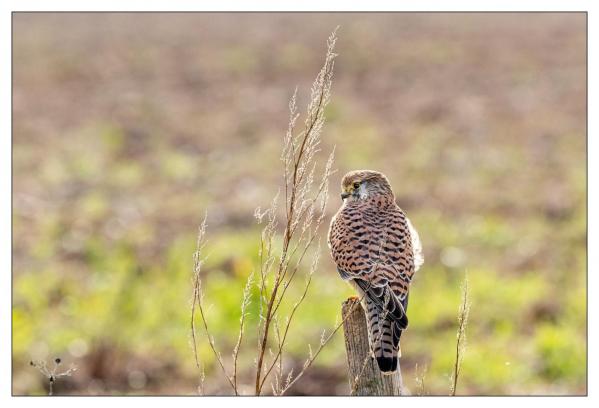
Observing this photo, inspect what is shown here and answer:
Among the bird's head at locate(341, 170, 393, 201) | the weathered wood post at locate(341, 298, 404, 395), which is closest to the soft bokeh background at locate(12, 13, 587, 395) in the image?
the bird's head at locate(341, 170, 393, 201)

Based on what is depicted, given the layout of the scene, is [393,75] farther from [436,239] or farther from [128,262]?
[128,262]

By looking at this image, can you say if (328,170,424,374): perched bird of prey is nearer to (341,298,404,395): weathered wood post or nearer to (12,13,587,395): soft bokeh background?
(341,298,404,395): weathered wood post

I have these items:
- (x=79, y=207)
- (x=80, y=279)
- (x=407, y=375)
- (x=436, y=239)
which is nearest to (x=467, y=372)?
(x=407, y=375)

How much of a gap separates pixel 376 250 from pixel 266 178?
28.7ft

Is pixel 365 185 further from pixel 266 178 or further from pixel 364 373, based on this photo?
pixel 266 178

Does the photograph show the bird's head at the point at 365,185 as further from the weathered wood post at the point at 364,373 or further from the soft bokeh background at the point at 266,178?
the soft bokeh background at the point at 266,178

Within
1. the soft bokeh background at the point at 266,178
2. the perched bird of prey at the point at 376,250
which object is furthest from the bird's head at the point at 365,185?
the soft bokeh background at the point at 266,178

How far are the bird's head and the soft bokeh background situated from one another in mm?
2868

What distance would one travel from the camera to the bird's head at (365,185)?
4.00 metres

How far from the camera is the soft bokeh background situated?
25.5ft

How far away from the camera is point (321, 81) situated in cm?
300

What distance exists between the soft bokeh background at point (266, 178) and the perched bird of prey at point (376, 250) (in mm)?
2899

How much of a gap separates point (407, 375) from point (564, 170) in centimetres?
A: 606

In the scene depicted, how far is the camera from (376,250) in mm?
3766
